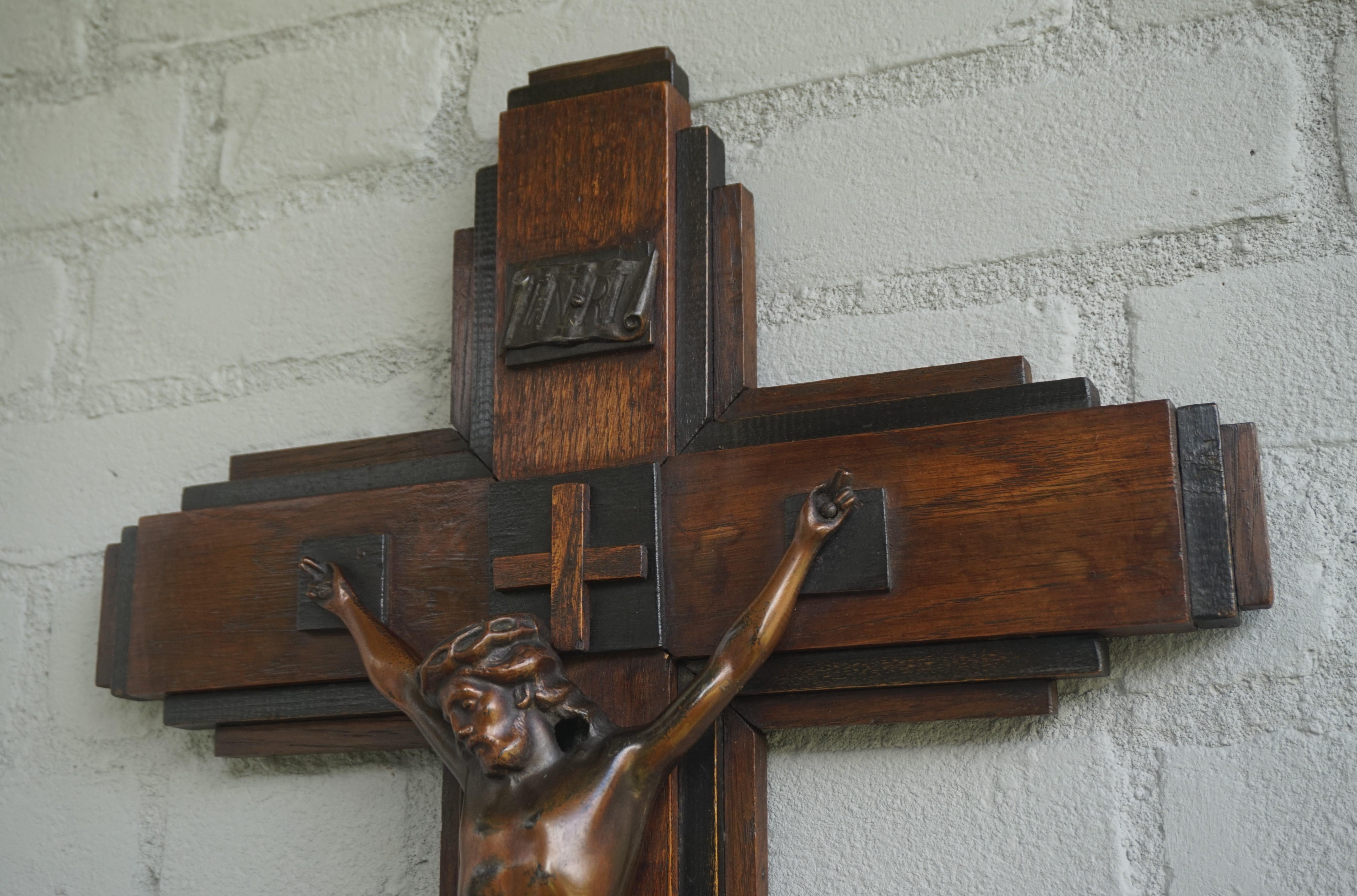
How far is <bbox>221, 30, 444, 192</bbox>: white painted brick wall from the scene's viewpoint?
1246 mm

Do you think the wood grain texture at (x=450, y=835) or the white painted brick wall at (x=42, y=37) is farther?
the white painted brick wall at (x=42, y=37)

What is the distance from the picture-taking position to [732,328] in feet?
3.36

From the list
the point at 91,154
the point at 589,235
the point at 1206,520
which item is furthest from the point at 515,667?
the point at 91,154

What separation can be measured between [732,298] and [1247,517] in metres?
0.39

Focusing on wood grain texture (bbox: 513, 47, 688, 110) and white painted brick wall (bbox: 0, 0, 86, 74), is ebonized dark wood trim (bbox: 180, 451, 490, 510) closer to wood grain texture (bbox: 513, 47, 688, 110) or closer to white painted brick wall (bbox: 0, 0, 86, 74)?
wood grain texture (bbox: 513, 47, 688, 110)

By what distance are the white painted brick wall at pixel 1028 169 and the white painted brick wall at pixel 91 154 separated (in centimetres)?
57

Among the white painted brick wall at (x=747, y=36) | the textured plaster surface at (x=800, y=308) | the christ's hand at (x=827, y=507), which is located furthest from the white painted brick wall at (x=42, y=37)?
the christ's hand at (x=827, y=507)

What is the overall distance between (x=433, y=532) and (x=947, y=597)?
0.39 metres

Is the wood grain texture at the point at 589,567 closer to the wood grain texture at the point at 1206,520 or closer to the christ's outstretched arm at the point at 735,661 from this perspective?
the christ's outstretched arm at the point at 735,661

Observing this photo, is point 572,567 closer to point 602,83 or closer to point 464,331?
point 464,331

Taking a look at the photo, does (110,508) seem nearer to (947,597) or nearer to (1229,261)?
(947,597)

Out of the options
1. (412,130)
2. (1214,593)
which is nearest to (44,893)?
(412,130)

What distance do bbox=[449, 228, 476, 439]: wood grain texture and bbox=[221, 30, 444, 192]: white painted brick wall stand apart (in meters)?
0.16

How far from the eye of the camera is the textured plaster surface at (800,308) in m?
0.91
